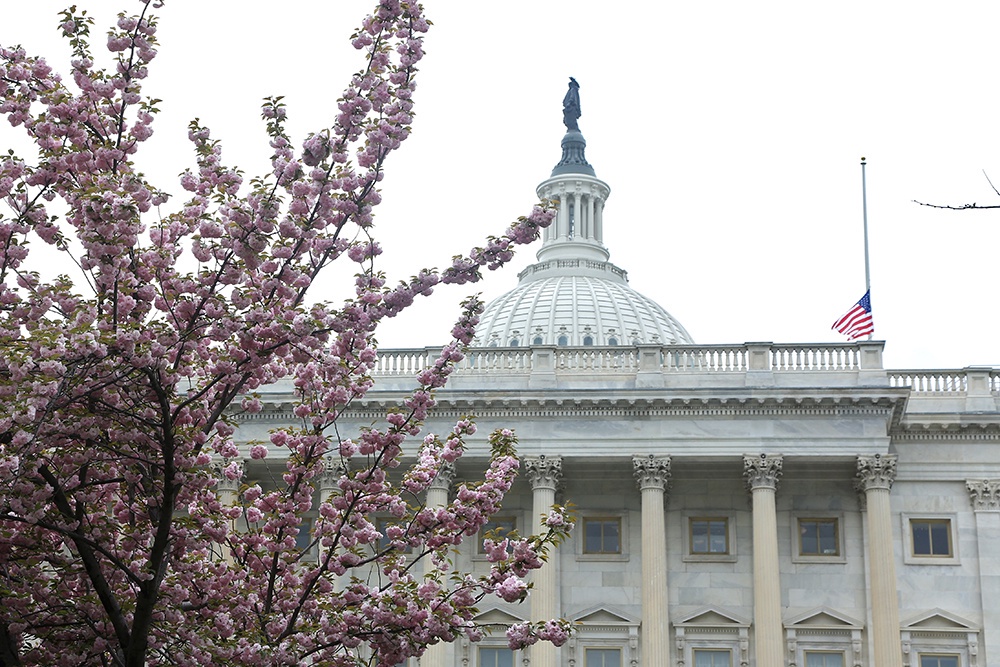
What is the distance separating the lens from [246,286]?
18.9 m

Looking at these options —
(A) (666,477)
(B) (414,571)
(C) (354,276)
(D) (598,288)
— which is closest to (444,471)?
(B) (414,571)

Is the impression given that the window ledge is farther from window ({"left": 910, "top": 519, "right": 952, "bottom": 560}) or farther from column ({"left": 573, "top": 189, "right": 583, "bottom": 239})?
column ({"left": 573, "top": 189, "right": 583, "bottom": 239})

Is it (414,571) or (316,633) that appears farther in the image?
→ (414,571)

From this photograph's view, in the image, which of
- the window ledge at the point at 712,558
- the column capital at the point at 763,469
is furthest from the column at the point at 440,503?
the column capital at the point at 763,469

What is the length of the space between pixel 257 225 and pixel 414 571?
34.1 meters

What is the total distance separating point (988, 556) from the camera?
50.2 metres

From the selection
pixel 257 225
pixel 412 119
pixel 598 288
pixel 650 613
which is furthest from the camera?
pixel 598 288

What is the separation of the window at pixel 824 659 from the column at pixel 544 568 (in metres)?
8.35

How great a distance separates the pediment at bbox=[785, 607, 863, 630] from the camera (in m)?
49.6

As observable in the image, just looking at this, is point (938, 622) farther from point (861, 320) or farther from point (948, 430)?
point (861, 320)

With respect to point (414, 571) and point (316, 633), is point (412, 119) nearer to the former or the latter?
point (316, 633)

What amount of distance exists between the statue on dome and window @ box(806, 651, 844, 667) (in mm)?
64341

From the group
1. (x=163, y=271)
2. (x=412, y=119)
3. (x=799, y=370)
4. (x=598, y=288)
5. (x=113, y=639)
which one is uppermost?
(x=598, y=288)

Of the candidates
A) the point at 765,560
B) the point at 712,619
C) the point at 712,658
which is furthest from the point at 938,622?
the point at 712,658
